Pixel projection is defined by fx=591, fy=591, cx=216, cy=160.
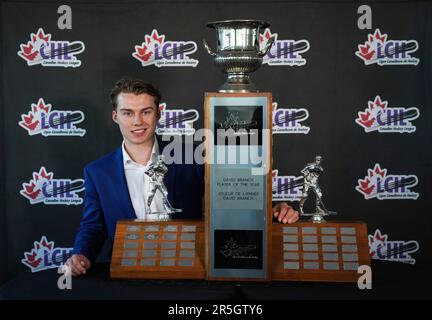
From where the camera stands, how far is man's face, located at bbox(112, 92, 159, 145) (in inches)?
119

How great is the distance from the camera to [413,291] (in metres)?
2.28

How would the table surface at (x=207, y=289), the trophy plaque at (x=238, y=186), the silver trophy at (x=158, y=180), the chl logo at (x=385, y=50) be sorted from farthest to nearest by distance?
1. the chl logo at (x=385, y=50)
2. the silver trophy at (x=158, y=180)
3. the trophy plaque at (x=238, y=186)
4. the table surface at (x=207, y=289)

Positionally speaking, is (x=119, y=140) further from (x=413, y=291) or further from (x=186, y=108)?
(x=413, y=291)

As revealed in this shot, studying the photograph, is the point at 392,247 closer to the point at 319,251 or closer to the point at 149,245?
the point at 319,251

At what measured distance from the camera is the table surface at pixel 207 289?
2.23m

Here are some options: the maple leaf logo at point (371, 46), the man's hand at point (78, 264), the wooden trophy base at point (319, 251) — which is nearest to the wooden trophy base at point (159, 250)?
the man's hand at point (78, 264)

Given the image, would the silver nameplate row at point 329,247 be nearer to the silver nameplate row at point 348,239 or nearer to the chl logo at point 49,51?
the silver nameplate row at point 348,239

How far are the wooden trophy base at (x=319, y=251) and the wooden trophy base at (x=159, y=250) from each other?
34 centimetres

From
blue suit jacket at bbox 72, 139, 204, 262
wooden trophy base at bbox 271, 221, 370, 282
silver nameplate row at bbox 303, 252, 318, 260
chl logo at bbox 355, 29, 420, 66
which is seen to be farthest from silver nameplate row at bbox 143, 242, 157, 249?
chl logo at bbox 355, 29, 420, 66

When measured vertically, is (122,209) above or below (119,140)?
below
